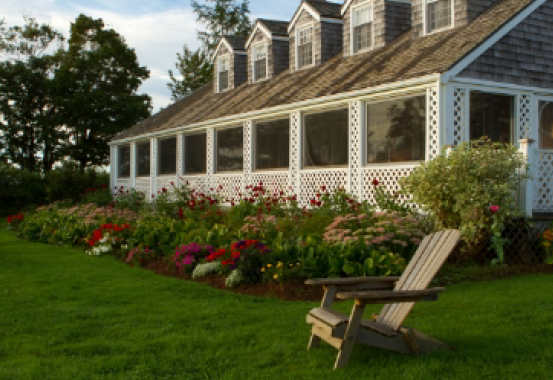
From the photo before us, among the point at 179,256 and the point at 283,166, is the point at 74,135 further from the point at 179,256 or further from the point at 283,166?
the point at 179,256

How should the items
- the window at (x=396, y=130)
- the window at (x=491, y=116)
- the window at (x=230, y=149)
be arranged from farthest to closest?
1. the window at (x=230, y=149)
2. the window at (x=396, y=130)
3. the window at (x=491, y=116)

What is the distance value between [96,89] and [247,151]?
2024 cm

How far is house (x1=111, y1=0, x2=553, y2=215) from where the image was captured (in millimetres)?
11211

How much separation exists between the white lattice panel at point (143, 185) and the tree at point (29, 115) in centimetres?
1304

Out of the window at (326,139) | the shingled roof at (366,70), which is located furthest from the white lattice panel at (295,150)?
the shingled roof at (366,70)

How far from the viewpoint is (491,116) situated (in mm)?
11727

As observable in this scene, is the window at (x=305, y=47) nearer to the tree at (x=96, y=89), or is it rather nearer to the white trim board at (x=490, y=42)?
the white trim board at (x=490, y=42)

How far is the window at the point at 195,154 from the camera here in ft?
61.9

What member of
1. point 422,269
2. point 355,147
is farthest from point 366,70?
point 422,269

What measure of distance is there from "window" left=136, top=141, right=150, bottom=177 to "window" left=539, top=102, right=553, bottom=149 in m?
13.8

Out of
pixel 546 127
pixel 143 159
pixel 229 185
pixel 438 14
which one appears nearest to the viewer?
pixel 546 127

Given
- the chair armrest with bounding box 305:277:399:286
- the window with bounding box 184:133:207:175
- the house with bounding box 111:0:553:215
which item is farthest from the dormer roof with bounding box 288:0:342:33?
the chair armrest with bounding box 305:277:399:286

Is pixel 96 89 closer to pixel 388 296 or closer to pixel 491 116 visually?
pixel 491 116

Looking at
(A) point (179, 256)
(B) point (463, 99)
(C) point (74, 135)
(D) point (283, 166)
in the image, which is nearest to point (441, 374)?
(A) point (179, 256)
